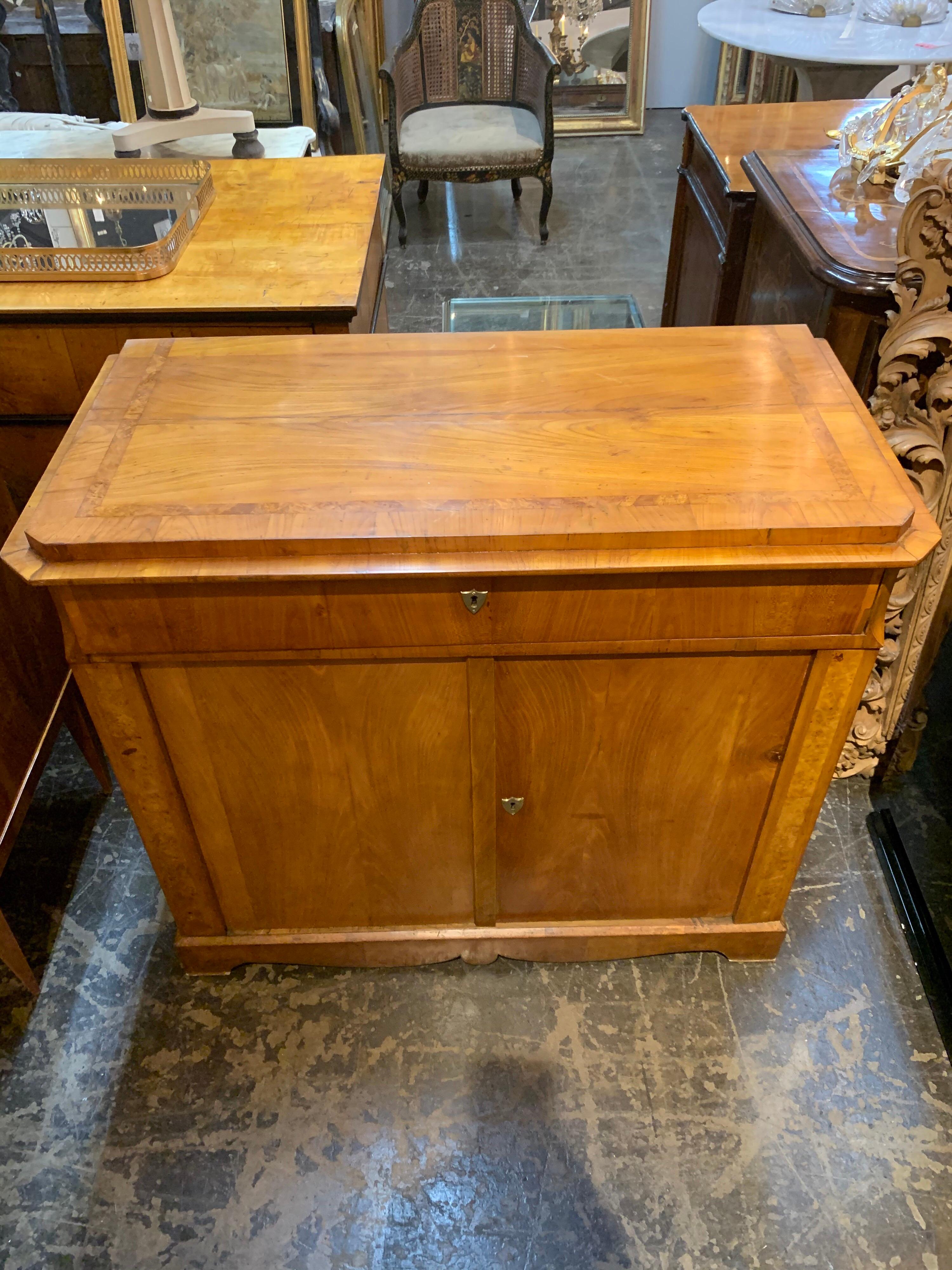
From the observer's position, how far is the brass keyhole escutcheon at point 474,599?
1204mm

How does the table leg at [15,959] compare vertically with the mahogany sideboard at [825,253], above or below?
below

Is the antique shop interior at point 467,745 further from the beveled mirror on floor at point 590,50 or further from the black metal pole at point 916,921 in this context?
the beveled mirror on floor at point 590,50

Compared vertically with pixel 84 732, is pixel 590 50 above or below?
above

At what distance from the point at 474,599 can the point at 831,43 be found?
11.0ft

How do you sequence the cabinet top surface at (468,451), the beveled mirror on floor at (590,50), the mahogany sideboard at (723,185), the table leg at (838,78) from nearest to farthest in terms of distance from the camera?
the cabinet top surface at (468,451) → the mahogany sideboard at (723,185) → the table leg at (838,78) → the beveled mirror on floor at (590,50)

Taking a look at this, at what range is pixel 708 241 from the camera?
2602 mm

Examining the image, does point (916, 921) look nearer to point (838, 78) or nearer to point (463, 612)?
point (463, 612)

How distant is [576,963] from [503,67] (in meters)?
4.52

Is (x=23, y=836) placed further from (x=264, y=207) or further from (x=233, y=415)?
(x=264, y=207)

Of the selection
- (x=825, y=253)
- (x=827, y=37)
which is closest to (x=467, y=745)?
(x=825, y=253)

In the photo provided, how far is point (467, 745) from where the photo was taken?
1.42 m

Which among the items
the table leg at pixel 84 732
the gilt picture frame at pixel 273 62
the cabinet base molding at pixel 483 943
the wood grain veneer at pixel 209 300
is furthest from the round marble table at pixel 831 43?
the table leg at pixel 84 732

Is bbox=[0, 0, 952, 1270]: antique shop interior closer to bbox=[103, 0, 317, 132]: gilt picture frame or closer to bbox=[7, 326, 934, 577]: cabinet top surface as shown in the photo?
bbox=[7, 326, 934, 577]: cabinet top surface

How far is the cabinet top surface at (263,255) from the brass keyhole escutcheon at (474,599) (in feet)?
2.85
